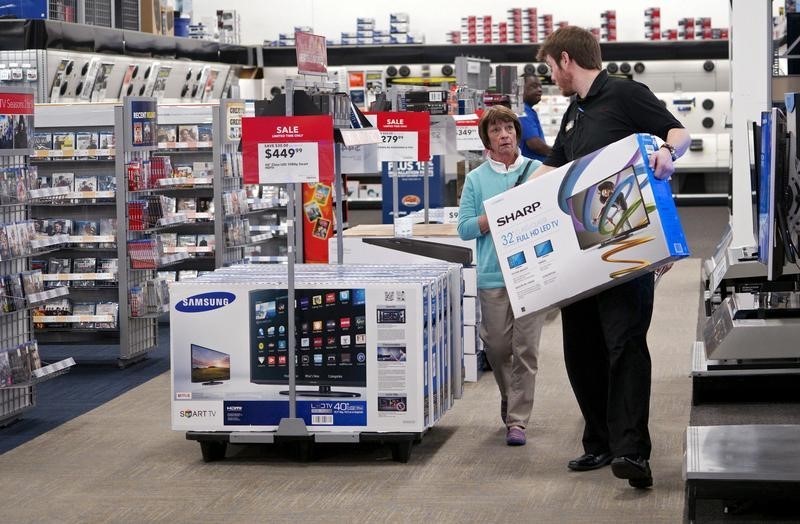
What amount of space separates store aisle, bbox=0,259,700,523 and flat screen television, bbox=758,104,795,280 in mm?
1012

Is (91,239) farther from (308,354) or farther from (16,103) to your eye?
(308,354)

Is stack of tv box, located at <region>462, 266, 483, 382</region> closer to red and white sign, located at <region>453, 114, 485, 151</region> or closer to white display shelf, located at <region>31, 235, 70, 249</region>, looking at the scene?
red and white sign, located at <region>453, 114, 485, 151</region>

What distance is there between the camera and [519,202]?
15.6 feet

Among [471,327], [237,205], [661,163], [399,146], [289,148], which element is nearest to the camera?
[661,163]

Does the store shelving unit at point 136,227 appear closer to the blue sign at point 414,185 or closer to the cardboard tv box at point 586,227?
the blue sign at point 414,185

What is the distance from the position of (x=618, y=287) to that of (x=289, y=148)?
1.54 meters

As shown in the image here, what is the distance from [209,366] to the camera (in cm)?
548

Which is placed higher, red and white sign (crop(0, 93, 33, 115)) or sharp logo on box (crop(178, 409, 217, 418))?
red and white sign (crop(0, 93, 33, 115))

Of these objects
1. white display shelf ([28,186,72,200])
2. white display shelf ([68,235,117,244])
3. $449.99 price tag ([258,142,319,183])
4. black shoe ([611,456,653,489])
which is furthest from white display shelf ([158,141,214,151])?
black shoe ([611,456,653,489])

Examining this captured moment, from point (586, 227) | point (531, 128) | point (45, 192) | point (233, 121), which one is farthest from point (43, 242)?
point (531, 128)

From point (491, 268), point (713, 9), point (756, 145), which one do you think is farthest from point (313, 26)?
point (756, 145)

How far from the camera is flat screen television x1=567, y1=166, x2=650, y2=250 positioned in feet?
14.7

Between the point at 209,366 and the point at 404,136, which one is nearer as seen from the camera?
the point at 209,366

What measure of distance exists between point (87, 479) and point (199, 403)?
545 millimetres
